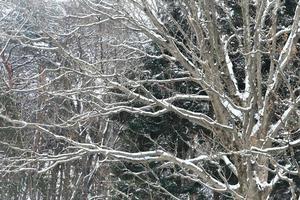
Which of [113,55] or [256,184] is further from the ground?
[113,55]

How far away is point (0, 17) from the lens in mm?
18125

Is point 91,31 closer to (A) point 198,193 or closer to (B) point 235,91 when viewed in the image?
(A) point 198,193

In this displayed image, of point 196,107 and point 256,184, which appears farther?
point 196,107

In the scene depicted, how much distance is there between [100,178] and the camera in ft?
52.6

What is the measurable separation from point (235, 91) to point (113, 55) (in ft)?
22.7

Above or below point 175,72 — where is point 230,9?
above

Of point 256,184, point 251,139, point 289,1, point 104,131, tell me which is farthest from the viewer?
point 104,131

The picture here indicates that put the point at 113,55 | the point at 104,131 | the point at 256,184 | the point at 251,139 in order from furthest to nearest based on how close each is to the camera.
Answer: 1. the point at 104,131
2. the point at 113,55
3. the point at 251,139
4. the point at 256,184

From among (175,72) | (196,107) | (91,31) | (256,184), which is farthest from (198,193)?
(91,31)

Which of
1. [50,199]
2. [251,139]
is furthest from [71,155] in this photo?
[50,199]

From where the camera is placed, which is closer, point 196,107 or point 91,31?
point 196,107

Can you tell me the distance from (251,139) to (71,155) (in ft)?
10.1

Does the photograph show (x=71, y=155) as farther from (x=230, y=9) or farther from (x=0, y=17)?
(x=0, y=17)

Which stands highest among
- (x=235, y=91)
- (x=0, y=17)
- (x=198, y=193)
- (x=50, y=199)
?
(x=0, y=17)
